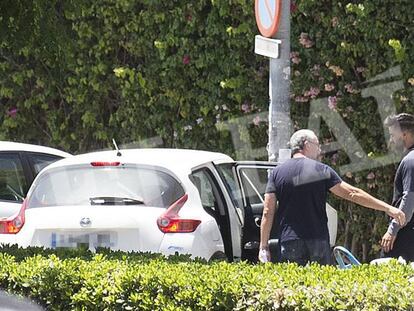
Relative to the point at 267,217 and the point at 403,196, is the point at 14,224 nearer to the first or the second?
the point at 267,217

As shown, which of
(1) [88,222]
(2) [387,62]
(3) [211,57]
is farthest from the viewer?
(3) [211,57]

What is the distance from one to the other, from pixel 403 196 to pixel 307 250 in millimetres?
995

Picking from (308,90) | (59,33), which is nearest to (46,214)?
(59,33)


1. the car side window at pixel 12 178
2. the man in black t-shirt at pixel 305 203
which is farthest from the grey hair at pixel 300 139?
the car side window at pixel 12 178

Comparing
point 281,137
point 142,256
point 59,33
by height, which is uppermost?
point 59,33

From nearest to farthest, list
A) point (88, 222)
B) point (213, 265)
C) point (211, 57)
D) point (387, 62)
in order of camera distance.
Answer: point (213, 265) < point (88, 222) < point (387, 62) < point (211, 57)

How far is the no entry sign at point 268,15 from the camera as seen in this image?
33.3 ft

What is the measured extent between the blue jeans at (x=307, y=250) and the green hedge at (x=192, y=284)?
1.17 meters

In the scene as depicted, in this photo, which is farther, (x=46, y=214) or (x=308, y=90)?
(x=308, y=90)

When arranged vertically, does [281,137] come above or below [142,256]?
above

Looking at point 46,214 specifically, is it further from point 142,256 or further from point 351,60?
point 351,60

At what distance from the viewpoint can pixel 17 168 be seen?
11844 mm

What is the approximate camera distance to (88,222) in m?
8.95

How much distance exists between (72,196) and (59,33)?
1415mm
